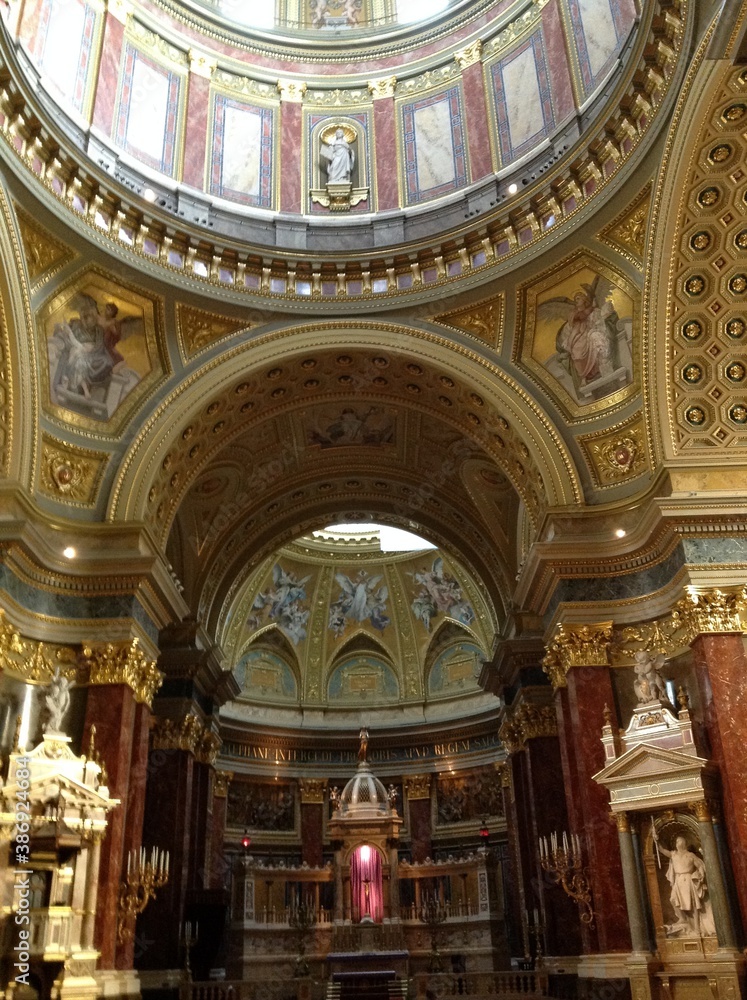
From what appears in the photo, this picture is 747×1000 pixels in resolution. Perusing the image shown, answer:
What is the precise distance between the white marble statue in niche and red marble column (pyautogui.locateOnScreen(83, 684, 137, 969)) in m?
8.21

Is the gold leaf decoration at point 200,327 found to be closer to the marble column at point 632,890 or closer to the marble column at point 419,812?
the marble column at point 632,890

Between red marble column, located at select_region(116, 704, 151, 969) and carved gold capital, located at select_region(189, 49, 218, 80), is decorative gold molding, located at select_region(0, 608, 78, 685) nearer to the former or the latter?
red marble column, located at select_region(116, 704, 151, 969)

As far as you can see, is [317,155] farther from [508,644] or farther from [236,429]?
[508,644]

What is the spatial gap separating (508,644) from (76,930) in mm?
10787

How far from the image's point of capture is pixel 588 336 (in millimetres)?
16391

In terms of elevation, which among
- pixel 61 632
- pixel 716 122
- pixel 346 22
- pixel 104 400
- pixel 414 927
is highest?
pixel 346 22

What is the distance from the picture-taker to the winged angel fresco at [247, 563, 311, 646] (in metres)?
30.6

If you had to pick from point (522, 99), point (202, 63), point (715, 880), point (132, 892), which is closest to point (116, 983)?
point (132, 892)

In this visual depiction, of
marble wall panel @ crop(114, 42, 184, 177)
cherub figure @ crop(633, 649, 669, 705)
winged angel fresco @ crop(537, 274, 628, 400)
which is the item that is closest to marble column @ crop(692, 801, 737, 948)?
cherub figure @ crop(633, 649, 669, 705)

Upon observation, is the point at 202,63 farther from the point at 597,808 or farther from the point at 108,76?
the point at 597,808

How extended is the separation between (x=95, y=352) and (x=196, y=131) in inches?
232

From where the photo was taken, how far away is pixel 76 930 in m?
12.6

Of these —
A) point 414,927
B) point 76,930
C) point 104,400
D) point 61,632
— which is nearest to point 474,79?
point 104,400

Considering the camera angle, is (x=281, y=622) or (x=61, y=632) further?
(x=281, y=622)
